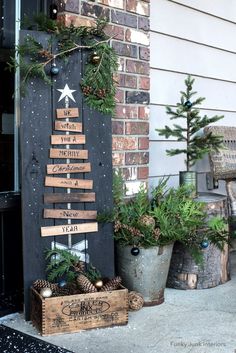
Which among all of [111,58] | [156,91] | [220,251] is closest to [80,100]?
[111,58]

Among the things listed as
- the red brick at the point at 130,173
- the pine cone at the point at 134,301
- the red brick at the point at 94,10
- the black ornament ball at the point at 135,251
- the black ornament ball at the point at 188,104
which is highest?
the red brick at the point at 94,10

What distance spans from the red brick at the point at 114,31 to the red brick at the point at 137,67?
15cm

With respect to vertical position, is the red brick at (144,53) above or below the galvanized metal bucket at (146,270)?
above

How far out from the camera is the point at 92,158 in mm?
2887

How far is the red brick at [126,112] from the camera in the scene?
10.2ft

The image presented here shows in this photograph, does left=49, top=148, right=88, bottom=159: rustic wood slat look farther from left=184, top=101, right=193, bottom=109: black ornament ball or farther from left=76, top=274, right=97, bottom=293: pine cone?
left=184, top=101, right=193, bottom=109: black ornament ball

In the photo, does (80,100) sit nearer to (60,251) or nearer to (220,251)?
(60,251)

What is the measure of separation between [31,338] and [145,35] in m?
1.95

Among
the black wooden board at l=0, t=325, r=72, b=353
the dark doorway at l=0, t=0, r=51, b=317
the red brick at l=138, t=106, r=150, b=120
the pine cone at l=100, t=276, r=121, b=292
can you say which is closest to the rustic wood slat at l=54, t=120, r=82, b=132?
the dark doorway at l=0, t=0, r=51, b=317

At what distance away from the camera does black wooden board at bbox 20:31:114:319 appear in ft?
8.83

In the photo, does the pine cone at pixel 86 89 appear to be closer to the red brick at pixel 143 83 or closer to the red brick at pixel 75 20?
the red brick at pixel 75 20

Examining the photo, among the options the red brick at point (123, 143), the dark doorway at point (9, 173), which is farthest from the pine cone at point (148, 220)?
the dark doorway at point (9, 173)

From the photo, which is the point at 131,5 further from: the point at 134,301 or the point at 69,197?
the point at 134,301

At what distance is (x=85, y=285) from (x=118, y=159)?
0.85 metres
